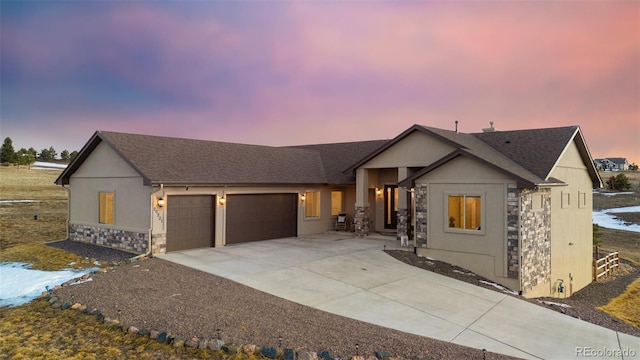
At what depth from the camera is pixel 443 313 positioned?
814cm

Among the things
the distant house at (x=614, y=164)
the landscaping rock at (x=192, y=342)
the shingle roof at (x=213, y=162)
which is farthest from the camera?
the distant house at (x=614, y=164)

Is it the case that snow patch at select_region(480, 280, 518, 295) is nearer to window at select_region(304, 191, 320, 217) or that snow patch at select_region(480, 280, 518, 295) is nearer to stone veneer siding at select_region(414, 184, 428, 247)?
stone veneer siding at select_region(414, 184, 428, 247)

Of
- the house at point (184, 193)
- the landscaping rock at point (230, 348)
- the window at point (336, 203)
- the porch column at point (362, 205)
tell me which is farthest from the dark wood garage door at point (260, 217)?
the landscaping rock at point (230, 348)

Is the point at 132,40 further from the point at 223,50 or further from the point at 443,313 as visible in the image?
the point at 443,313

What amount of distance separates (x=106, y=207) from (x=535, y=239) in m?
16.1

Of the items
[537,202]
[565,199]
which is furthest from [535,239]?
[565,199]

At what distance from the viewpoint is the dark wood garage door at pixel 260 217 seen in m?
15.8

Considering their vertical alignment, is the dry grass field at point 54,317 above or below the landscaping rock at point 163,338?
below

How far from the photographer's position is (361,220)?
60.5ft

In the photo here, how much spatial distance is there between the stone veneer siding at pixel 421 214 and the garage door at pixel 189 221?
26.3 ft

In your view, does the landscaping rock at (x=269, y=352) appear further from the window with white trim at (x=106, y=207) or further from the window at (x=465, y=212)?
the window with white trim at (x=106, y=207)

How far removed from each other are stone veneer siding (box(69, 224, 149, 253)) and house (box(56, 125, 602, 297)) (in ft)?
→ 0.22

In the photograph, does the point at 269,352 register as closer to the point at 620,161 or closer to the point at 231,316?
the point at 231,316

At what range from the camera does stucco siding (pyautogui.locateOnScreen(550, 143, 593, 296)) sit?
13.8 metres
